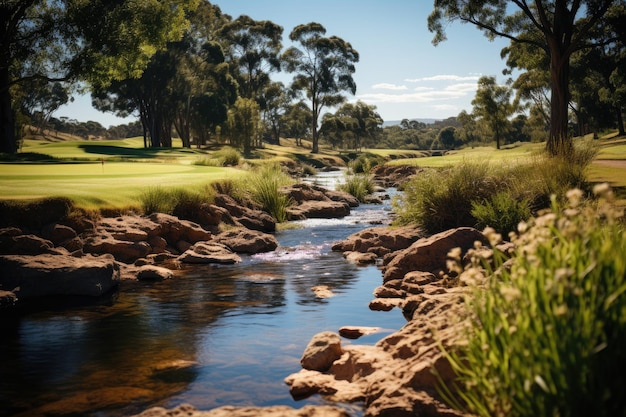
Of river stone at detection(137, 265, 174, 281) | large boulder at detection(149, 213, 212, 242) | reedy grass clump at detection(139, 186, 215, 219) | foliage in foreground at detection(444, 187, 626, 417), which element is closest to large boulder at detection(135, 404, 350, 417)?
foliage in foreground at detection(444, 187, 626, 417)

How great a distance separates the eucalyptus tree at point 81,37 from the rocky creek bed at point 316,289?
52.6ft

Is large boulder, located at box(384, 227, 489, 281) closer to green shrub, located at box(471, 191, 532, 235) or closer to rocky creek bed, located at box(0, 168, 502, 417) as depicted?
rocky creek bed, located at box(0, 168, 502, 417)

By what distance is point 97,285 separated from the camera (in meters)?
10.7

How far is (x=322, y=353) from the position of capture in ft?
21.9

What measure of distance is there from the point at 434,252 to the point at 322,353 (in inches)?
193

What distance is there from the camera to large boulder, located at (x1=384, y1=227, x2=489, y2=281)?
35.7 feet

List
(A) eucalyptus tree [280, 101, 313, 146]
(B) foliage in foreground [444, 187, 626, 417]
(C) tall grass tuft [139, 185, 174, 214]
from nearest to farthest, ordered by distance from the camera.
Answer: (B) foliage in foreground [444, 187, 626, 417] → (C) tall grass tuft [139, 185, 174, 214] → (A) eucalyptus tree [280, 101, 313, 146]

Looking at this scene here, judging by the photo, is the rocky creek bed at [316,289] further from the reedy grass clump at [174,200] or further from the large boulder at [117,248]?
the reedy grass clump at [174,200]

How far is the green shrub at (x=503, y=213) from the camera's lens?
12844 mm

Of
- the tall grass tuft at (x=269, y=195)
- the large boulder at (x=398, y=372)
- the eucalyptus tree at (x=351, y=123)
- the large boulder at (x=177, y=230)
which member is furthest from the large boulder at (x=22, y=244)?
the eucalyptus tree at (x=351, y=123)

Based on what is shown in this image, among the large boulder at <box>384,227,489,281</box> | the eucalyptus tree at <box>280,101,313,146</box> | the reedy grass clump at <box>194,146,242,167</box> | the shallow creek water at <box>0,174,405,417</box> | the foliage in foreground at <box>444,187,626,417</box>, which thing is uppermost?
the eucalyptus tree at <box>280,101,313,146</box>

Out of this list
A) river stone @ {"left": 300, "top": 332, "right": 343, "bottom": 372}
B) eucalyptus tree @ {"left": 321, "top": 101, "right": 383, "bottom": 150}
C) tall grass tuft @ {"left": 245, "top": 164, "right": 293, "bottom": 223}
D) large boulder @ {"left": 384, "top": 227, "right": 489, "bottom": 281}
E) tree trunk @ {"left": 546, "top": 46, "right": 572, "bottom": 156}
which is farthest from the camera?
eucalyptus tree @ {"left": 321, "top": 101, "right": 383, "bottom": 150}

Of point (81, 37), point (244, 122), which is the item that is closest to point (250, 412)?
point (81, 37)

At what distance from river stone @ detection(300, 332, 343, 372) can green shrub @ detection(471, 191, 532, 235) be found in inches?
283
